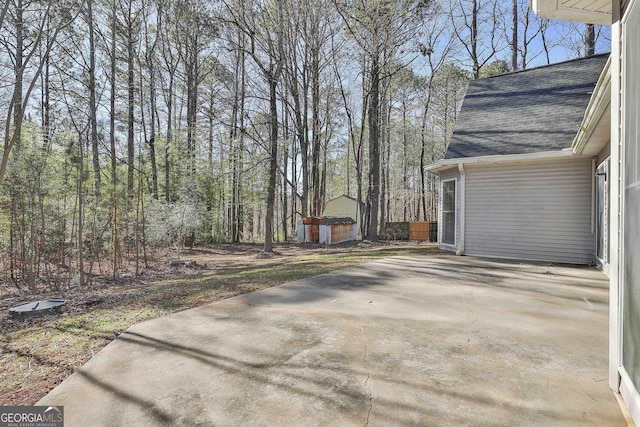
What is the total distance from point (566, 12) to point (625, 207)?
63.7 inches

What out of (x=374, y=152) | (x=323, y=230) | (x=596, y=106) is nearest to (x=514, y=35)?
(x=374, y=152)

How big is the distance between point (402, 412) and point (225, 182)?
578 inches

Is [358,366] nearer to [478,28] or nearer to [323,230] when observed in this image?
[323,230]

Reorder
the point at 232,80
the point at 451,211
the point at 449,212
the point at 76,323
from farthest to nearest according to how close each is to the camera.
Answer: the point at 232,80 < the point at 449,212 < the point at 451,211 < the point at 76,323

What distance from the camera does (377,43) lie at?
10875mm

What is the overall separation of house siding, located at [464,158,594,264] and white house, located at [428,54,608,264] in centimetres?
2

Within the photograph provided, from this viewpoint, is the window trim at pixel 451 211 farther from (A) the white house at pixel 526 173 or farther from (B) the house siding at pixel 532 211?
(B) the house siding at pixel 532 211

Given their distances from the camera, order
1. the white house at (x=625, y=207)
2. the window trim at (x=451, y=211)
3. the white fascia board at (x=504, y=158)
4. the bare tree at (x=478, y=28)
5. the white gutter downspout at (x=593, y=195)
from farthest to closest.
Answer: the bare tree at (x=478, y=28)
the window trim at (x=451, y=211)
the white fascia board at (x=504, y=158)
the white gutter downspout at (x=593, y=195)
the white house at (x=625, y=207)

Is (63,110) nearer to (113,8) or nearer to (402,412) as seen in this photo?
(113,8)

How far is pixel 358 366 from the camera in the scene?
2.21m

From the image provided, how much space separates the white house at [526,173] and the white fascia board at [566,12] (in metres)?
3.94

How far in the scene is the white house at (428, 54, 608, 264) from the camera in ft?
21.8

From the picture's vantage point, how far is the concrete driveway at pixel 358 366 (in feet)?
5.62

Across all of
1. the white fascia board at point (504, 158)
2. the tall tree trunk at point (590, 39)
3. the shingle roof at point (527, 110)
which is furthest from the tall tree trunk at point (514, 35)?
the white fascia board at point (504, 158)
